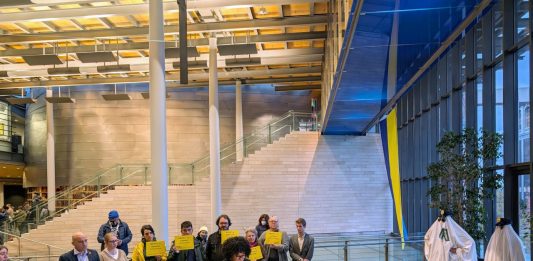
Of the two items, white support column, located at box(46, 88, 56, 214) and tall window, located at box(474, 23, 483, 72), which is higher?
tall window, located at box(474, 23, 483, 72)

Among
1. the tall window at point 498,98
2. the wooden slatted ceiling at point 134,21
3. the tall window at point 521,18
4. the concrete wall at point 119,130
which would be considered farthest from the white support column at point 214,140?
the tall window at point 521,18

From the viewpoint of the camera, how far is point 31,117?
93.2 ft

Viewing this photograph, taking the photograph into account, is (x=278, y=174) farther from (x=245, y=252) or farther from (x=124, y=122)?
(x=245, y=252)

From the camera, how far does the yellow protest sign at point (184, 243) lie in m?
6.79

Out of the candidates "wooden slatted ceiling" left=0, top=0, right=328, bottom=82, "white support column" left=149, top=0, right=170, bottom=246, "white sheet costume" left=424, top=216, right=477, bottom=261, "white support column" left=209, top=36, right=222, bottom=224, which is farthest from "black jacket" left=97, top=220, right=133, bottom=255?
"white support column" left=209, top=36, right=222, bottom=224

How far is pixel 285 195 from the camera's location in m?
21.7

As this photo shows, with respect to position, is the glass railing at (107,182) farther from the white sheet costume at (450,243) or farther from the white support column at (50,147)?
the white sheet costume at (450,243)

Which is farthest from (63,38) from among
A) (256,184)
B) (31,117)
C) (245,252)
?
(245,252)

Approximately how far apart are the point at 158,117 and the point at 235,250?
27.9 ft

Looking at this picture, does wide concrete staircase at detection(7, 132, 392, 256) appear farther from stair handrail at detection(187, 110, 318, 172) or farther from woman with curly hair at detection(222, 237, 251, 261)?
woman with curly hair at detection(222, 237, 251, 261)

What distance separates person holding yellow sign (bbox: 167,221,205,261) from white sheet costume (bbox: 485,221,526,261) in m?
3.87

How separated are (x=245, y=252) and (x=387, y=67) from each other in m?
7.78

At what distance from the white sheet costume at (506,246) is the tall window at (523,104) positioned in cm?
184

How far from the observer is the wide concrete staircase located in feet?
65.6
